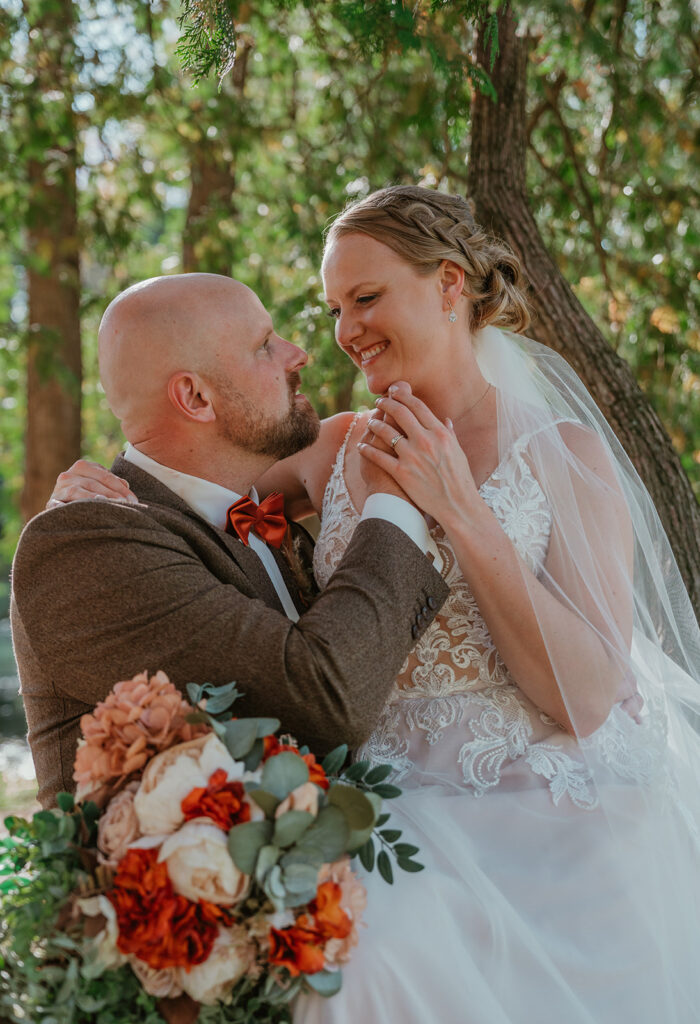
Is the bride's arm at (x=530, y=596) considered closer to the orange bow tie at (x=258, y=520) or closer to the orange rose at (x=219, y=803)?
the orange bow tie at (x=258, y=520)

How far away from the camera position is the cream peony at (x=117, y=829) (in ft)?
5.61

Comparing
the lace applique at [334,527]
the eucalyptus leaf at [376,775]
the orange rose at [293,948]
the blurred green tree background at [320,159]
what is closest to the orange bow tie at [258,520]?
the lace applique at [334,527]

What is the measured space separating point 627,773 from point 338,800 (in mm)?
947

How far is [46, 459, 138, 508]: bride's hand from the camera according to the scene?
239 centimetres

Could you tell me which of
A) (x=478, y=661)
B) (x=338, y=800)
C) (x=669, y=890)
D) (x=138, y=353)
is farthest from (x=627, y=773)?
(x=138, y=353)

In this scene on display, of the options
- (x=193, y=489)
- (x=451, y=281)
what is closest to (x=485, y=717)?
(x=193, y=489)

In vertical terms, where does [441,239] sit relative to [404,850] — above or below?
above

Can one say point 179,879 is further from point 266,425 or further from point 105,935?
point 266,425

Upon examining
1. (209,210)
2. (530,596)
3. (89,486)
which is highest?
(209,210)

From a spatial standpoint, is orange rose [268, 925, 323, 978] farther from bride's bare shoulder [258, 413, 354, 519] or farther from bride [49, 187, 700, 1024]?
bride's bare shoulder [258, 413, 354, 519]

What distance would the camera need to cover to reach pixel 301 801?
5.61ft

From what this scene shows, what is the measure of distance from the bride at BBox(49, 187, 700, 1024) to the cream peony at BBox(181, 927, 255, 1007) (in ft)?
0.79

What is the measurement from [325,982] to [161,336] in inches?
66.5

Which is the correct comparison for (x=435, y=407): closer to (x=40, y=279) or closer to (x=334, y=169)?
(x=334, y=169)
